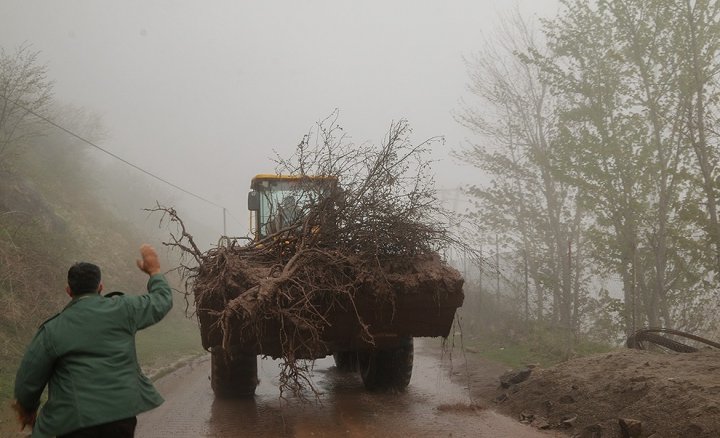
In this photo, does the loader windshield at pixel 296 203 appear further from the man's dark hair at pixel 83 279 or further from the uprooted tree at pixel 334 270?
the man's dark hair at pixel 83 279

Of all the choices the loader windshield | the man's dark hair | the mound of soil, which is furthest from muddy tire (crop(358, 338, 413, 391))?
the man's dark hair

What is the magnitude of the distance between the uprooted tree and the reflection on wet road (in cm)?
71

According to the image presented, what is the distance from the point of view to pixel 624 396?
5176 mm

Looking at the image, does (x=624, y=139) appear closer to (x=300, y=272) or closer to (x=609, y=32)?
(x=609, y=32)

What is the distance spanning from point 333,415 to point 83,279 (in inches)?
150

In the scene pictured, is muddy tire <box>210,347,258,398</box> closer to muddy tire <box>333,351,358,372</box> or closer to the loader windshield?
the loader windshield

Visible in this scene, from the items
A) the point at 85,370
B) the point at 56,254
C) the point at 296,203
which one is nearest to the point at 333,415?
the point at 296,203

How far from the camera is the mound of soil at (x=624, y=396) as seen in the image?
4309 millimetres

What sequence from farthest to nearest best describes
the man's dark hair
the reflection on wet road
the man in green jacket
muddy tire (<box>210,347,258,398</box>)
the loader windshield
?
muddy tire (<box>210,347,258,398</box>) → the loader windshield → the reflection on wet road → the man's dark hair → the man in green jacket

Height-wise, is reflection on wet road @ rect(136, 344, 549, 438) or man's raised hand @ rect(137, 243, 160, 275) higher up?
man's raised hand @ rect(137, 243, 160, 275)

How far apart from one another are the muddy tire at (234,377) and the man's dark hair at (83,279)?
411cm

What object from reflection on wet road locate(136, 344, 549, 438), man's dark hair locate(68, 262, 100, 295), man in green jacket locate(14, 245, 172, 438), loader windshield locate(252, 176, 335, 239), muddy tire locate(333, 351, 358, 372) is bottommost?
reflection on wet road locate(136, 344, 549, 438)

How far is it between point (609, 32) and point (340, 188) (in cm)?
781

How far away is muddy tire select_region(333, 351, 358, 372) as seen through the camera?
8.73 meters
